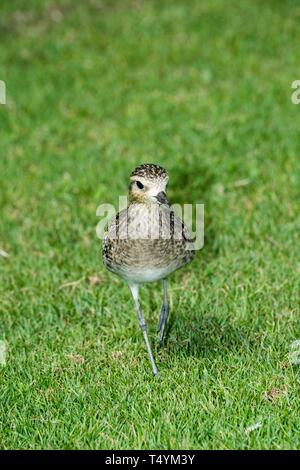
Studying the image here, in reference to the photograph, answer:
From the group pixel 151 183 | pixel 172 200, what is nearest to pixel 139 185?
pixel 151 183

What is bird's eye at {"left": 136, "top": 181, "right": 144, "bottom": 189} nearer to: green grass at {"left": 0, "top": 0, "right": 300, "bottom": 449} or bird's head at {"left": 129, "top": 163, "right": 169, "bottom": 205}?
bird's head at {"left": 129, "top": 163, "right": 169, "bottom": 205}

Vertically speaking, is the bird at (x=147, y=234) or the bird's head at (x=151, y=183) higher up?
the bird's head at (x=151, y=183)

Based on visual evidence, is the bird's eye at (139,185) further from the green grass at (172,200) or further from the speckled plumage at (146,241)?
the green grass at (172,200)

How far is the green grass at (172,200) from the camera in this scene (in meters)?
4.59

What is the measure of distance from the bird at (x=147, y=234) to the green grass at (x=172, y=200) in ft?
2.19

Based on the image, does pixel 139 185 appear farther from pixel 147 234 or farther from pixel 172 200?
pixel 172 200

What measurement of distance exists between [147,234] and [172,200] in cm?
305

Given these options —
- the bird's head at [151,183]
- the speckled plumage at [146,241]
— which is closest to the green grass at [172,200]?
the speckled plumage at [146,241]

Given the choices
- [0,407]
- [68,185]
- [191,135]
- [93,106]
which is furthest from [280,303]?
[93,106]

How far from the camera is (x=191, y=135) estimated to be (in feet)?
29.8

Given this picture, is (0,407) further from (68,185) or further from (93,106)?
(93,106)
